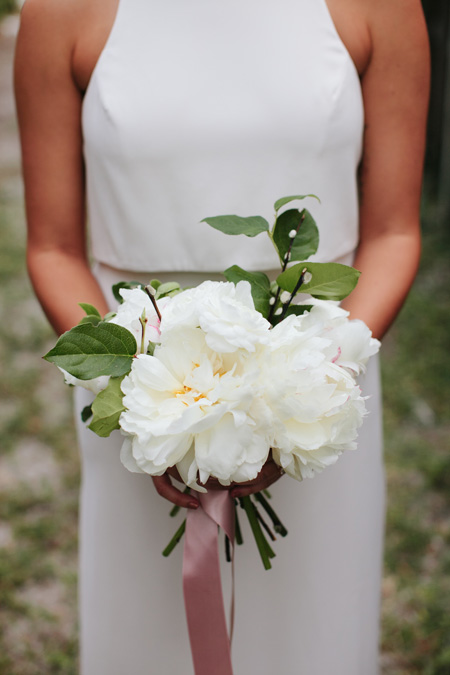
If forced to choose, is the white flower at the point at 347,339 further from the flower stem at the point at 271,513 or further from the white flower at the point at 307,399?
the flower stem at the point at 271,513

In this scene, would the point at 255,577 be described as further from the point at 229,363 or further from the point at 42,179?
the point at 42,179

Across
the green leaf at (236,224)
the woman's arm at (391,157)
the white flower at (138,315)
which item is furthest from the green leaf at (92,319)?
the woman's arm at (391,157)

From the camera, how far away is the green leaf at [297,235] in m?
1.37

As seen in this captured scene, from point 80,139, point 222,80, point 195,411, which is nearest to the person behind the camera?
point 195,411

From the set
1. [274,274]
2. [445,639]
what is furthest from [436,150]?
[274,274]

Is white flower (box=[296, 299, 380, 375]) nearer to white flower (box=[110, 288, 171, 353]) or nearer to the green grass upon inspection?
white flower (box=[110, 288, 171, 353])

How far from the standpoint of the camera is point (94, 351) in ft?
4.04

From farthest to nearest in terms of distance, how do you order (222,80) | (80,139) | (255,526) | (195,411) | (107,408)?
(80,139)
(222,80)
(255,526)
(107,408)
(195,411)

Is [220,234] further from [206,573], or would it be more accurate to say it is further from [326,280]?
[206,573]

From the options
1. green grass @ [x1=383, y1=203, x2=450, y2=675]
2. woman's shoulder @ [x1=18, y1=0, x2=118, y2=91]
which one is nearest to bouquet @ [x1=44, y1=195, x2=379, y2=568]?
woman's shoulder @ [x1=18, y1=0, x2=118, y2=91]

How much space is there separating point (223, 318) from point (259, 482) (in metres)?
0.37

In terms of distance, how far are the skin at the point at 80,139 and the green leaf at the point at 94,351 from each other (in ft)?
1.50

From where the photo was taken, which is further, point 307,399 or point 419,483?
point 419,483

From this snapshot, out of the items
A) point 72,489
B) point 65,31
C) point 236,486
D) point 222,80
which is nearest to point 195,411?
point 236,486
